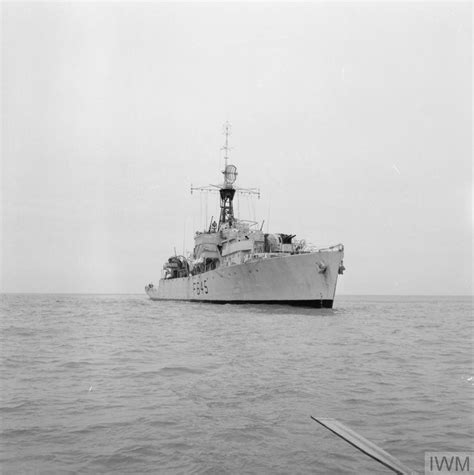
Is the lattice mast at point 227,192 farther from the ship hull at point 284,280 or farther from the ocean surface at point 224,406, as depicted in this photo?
the ocean surface at point 224,406

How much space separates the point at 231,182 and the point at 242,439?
42331mm

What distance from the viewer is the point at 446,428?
5652 mm

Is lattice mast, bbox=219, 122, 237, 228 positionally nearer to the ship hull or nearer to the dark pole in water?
the ship hull

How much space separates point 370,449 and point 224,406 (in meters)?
2.95

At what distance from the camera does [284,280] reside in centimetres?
2995

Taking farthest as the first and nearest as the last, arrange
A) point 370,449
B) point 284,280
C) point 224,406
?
point 284,280 < point 224,406 < point 370,449

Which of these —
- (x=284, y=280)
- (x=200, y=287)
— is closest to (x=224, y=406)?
(x=284, y=280)

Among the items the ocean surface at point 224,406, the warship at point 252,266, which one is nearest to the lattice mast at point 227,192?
the warship at point 252,266

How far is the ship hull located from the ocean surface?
15.4 metres

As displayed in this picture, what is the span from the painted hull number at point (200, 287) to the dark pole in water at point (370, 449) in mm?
34841

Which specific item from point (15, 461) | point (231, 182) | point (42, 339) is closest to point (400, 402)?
point (15, 461)

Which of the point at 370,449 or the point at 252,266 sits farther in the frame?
the point at 252,266

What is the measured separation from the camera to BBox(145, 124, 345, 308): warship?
1130 inches

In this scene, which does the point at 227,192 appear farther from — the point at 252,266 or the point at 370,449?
the point at 370,449
